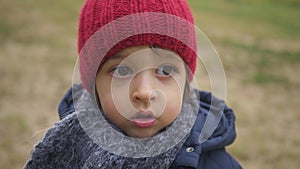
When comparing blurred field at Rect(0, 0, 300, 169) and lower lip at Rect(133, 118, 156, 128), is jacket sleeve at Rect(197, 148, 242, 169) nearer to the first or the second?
lower lip at Rect(133, 118, 156, 128)

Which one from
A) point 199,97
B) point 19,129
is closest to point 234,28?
point 19,129

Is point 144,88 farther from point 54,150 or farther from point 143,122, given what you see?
point 54,150

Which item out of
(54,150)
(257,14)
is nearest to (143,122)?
(54,150)

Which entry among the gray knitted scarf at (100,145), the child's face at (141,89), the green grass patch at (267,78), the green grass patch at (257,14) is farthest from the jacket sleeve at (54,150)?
the green grass patch at (257,14)

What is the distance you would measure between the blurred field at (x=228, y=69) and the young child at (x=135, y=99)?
143 millimetres

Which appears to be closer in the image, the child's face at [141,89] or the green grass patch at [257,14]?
the child's face at [141,89]

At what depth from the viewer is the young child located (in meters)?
0.97

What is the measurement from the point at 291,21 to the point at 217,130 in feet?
15.5

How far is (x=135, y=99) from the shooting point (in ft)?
3.07

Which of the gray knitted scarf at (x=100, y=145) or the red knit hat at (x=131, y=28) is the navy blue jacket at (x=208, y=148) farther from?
the red knit hat at (x=131, y=28)

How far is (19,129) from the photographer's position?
2.60 metres

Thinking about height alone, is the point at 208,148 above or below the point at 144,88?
below

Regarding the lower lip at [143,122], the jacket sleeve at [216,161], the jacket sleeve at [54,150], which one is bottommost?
the jacket sleeve at [216,161]

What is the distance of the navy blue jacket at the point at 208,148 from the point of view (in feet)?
3.41
